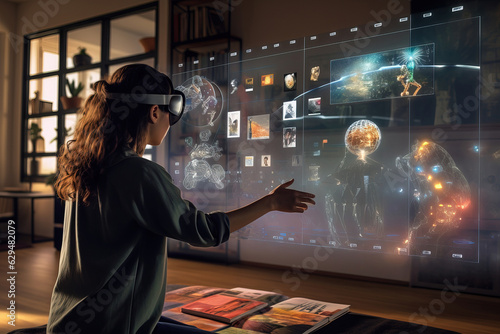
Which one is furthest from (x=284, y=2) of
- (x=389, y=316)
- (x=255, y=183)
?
(x=389, y=316)

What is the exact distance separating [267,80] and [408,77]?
107 centimetres

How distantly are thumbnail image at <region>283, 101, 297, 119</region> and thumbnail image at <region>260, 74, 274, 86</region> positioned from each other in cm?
21

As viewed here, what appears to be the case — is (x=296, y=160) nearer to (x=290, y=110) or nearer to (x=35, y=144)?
(x=290, y=110)

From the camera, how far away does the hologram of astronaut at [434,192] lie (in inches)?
105

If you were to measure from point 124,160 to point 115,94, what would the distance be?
18 cm

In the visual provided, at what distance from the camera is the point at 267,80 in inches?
134

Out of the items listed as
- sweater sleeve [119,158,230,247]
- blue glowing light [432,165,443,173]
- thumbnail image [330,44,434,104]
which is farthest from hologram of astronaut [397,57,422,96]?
sweater sleeve [119,158,230,247]

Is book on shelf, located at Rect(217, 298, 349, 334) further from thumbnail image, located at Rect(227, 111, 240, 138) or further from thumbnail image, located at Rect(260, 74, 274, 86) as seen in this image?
thumbnail image, located at Rect(260, 74, 274, 86)

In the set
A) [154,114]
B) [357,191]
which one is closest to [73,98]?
[357,191]

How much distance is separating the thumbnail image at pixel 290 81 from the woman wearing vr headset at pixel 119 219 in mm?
2270

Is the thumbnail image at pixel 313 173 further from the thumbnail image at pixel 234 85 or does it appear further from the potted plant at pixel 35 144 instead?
the potted plant at pixel 35 144

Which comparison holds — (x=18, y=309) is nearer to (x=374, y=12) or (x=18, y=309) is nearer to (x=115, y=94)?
(x=115, y=94)

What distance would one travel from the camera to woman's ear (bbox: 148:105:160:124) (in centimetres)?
110

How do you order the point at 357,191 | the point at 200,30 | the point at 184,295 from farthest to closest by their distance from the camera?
1. the point at 200,30
2. the point at 357,191
3. the point at 184,295
